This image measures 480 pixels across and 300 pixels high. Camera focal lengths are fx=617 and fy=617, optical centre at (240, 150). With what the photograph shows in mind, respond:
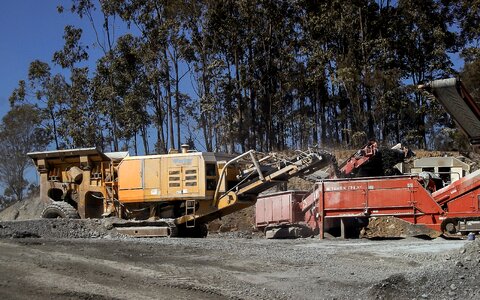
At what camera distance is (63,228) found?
18375 mm

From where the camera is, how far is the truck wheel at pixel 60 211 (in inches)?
856

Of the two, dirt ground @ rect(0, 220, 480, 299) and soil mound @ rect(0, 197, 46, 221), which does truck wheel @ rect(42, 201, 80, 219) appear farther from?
soil mound @ rect(0, 197, 46, 221)

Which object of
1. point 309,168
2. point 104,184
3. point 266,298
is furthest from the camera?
point 104,184

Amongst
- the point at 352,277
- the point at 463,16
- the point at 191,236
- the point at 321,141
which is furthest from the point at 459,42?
the point at 352,277

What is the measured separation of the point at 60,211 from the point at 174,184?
447 cm

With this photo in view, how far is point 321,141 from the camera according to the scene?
46969mm

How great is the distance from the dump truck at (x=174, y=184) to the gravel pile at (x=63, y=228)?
35.0 inches

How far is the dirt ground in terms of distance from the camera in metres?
9.16

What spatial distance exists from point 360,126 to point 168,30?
1518 cm

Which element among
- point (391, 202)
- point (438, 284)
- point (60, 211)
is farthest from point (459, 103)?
point (60, 211)

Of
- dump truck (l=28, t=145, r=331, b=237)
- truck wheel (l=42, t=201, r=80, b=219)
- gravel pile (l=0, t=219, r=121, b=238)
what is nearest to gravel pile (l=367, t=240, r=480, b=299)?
gravel pile (l=0, t=219, r=121, b=238)

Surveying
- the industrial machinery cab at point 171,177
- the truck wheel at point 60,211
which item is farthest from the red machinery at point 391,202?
the truck wheel at point 60,211

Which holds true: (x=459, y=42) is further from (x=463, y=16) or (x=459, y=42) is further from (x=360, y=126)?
(x=360, y=126)

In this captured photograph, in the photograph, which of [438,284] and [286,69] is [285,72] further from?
[438,284]
